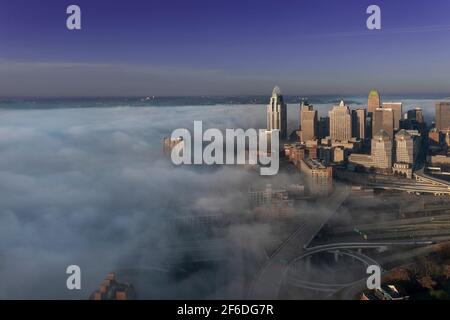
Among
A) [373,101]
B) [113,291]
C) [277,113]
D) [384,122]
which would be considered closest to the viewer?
[113,291]

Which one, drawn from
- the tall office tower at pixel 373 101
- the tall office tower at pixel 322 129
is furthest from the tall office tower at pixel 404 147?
the tall office tower at pixel 322 129

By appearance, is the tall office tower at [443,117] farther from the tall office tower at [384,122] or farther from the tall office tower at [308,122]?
the tall office tower at [308,122]

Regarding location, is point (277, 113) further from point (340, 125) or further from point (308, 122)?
point (340, 125)

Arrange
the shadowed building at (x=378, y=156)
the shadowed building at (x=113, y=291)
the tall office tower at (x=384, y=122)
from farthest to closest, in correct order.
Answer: the tall office tower at (x=384, y=122) → the shadowed building at (x=378, y=156) → the shadowed building at (x=113, y=291)

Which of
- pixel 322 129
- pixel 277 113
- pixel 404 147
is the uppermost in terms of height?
pixel 277 113

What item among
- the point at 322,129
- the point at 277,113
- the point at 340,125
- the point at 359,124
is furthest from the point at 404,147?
the point at 277,113

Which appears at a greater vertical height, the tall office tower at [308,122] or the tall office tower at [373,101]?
the tall office tower at [373,101]
